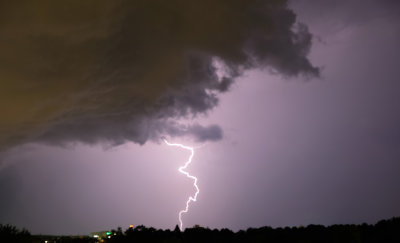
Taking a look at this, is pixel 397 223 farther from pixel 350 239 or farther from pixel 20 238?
pixel 20 238

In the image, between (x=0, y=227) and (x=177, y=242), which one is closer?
(x=177, y=242)

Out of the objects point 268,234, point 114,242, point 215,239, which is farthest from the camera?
point 215,239

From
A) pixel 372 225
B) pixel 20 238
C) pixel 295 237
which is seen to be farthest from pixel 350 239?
pixel 20 238

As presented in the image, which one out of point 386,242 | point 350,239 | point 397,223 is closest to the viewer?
point 350,239

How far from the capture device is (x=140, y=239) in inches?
926

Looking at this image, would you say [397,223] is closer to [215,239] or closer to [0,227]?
[215,239]

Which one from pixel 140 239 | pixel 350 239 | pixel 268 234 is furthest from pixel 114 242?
pixel 350 239

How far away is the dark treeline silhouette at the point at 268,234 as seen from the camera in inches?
696

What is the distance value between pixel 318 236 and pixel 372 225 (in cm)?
449

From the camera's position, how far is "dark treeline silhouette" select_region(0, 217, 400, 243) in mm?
17684

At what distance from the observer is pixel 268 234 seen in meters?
21.5

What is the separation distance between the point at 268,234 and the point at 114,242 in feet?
32.8

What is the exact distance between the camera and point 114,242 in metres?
23.0

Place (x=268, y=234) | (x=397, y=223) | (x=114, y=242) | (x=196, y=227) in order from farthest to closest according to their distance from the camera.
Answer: (x=196, y=227) < (x=114, y=242) < (x=268, y=234) < (x=397, y=223)
